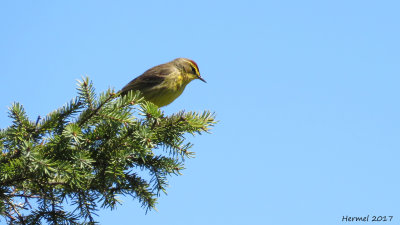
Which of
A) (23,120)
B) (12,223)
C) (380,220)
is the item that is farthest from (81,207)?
(380,220)

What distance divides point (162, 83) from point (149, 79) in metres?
0.24

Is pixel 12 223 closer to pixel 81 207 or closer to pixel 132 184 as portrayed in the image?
pixel 81 207

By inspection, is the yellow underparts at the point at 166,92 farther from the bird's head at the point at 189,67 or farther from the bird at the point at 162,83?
the bird's head at the point at 189,67

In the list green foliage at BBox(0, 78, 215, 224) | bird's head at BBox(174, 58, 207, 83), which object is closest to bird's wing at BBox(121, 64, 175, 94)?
bird's head at BBox(174, 58, 207, 83)

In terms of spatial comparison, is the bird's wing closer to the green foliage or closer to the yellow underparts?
the yellow underparts

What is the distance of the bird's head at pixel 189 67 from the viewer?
24.3 feet

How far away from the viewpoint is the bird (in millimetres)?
6566

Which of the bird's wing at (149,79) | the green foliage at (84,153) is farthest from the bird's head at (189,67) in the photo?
the green foliage at (84,153)

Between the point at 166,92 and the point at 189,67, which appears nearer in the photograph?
the point at 166,92

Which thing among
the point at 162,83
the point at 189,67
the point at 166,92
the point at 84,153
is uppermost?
the point at 189,67

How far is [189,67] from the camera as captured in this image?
7.62 metres

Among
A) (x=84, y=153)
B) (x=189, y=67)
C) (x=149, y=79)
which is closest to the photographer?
(x=84, y=153)

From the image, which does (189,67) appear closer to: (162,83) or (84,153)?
(162,83)

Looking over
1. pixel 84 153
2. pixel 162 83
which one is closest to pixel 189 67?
pixel 162 83
